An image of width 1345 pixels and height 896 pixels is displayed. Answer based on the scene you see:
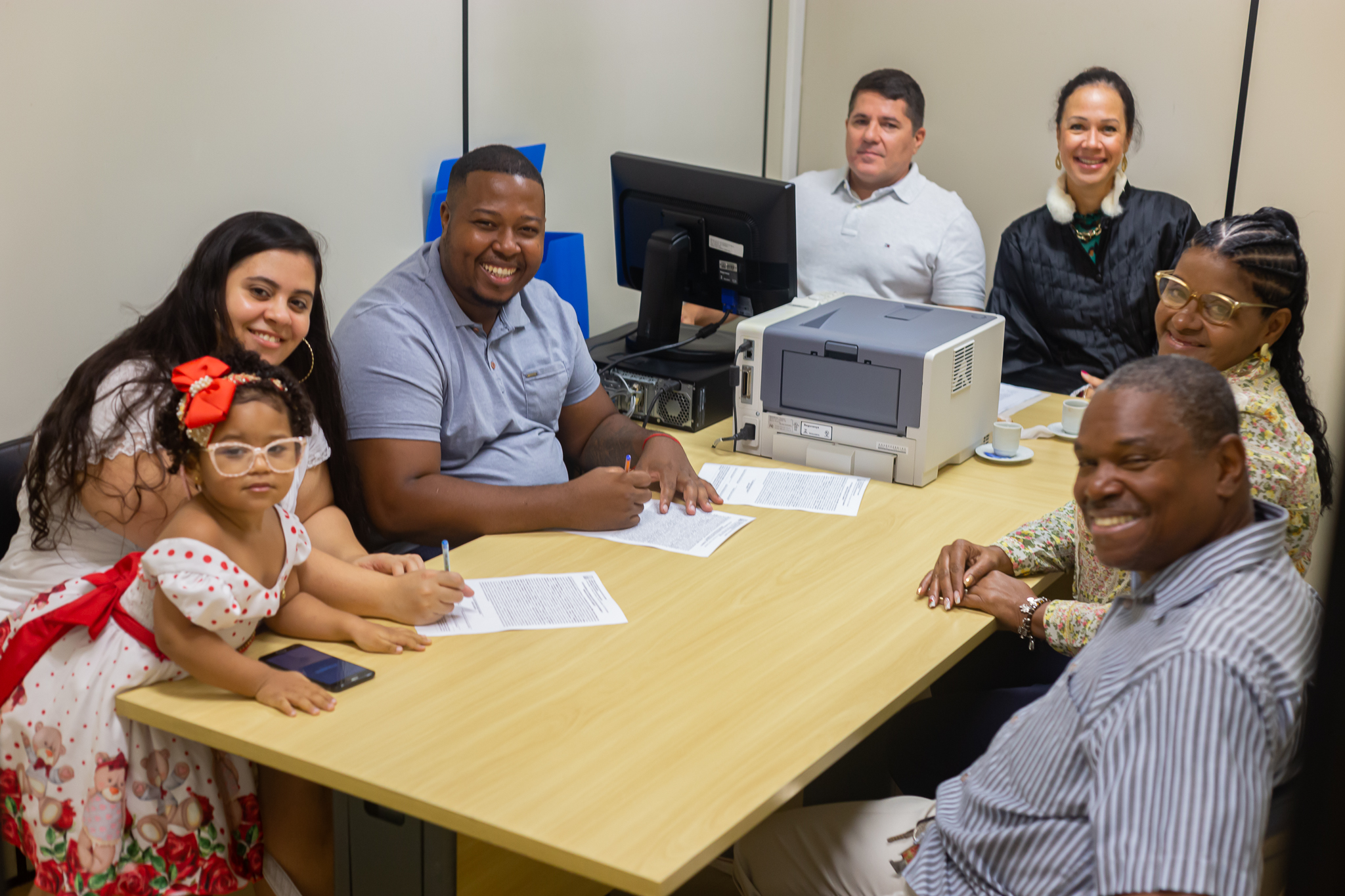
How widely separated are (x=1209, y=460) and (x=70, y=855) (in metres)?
1.48

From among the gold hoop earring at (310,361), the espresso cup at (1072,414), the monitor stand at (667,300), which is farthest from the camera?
the monitor stand at (667,300)

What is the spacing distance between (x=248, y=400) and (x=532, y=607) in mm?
542

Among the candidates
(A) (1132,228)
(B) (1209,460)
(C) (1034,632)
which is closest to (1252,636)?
(B) (1209,460)

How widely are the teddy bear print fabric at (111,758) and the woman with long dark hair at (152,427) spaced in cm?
16

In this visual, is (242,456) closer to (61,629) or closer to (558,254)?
(61,629)

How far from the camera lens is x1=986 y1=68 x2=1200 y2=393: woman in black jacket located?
3.35m

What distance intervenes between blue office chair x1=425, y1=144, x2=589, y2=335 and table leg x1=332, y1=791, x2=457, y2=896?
180 centimetres

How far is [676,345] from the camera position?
2.88m

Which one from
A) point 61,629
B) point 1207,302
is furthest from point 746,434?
point 61,629

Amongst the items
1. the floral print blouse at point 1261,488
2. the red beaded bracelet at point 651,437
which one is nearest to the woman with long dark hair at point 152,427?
the red beaded bracelet at point 651,437

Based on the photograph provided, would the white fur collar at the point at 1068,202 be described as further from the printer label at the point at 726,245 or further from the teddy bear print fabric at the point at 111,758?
the teddy bear print fabric at the point at 111,758

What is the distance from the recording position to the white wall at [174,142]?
2.18 meters

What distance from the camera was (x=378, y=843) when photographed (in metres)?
1.46

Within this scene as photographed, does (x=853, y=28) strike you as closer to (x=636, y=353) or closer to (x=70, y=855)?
(x=636, y=353)
